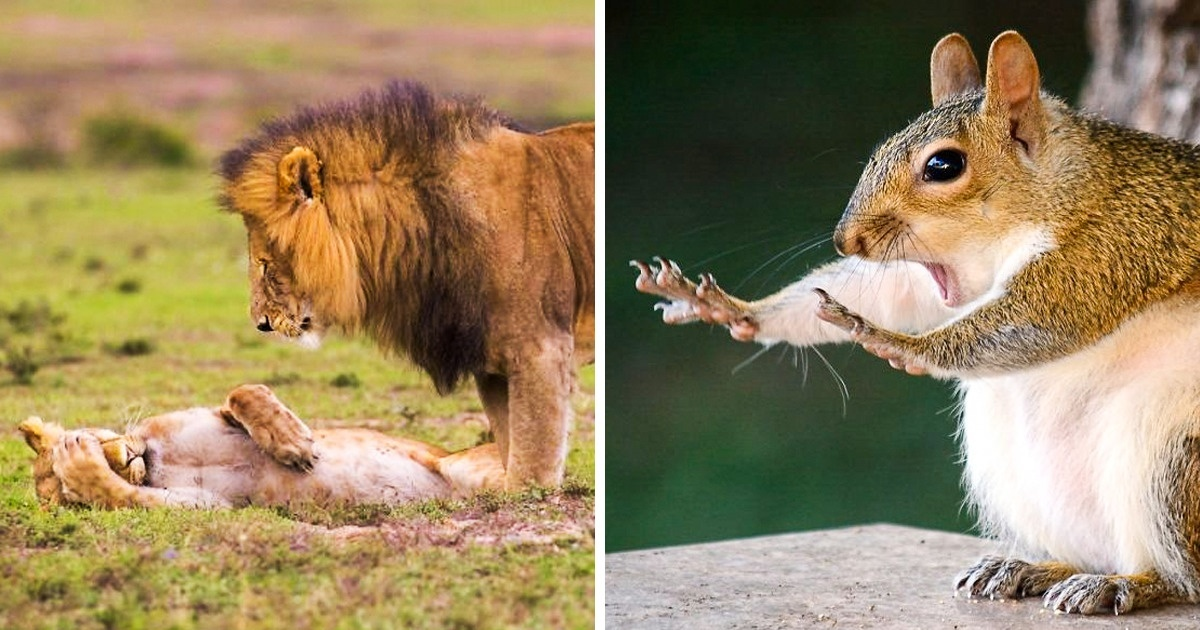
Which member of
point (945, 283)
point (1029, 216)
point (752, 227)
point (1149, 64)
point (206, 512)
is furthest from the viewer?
point (752, 227)

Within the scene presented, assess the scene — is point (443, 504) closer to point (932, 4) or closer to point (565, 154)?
point (565, 154)

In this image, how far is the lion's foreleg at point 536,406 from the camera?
8.68ft

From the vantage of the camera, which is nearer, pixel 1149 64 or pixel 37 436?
pixel 37 436

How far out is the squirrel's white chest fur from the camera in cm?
222

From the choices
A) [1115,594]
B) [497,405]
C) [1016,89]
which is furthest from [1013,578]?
[497,405]

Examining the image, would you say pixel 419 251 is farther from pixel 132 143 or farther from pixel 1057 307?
pixel 1057 307

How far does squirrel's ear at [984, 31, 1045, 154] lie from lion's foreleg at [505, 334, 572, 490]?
81 centimetres

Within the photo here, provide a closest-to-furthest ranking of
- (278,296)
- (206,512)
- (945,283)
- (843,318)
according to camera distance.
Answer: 1. (843,318)
2. (945,283)
3. (206,512)
4. (278,296)

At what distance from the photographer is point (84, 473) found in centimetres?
246

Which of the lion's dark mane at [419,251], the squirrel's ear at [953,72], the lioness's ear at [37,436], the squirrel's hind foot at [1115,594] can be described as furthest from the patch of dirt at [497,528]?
→ the squirrel's ear at [953,72]

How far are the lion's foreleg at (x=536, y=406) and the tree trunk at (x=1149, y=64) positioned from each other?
1.33 meters

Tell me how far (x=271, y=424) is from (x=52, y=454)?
0.34 meters

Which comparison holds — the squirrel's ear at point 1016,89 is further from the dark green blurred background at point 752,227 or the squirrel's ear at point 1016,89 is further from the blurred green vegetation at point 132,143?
the blurred green vegetation at point 132,143

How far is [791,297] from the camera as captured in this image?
2.52 m
